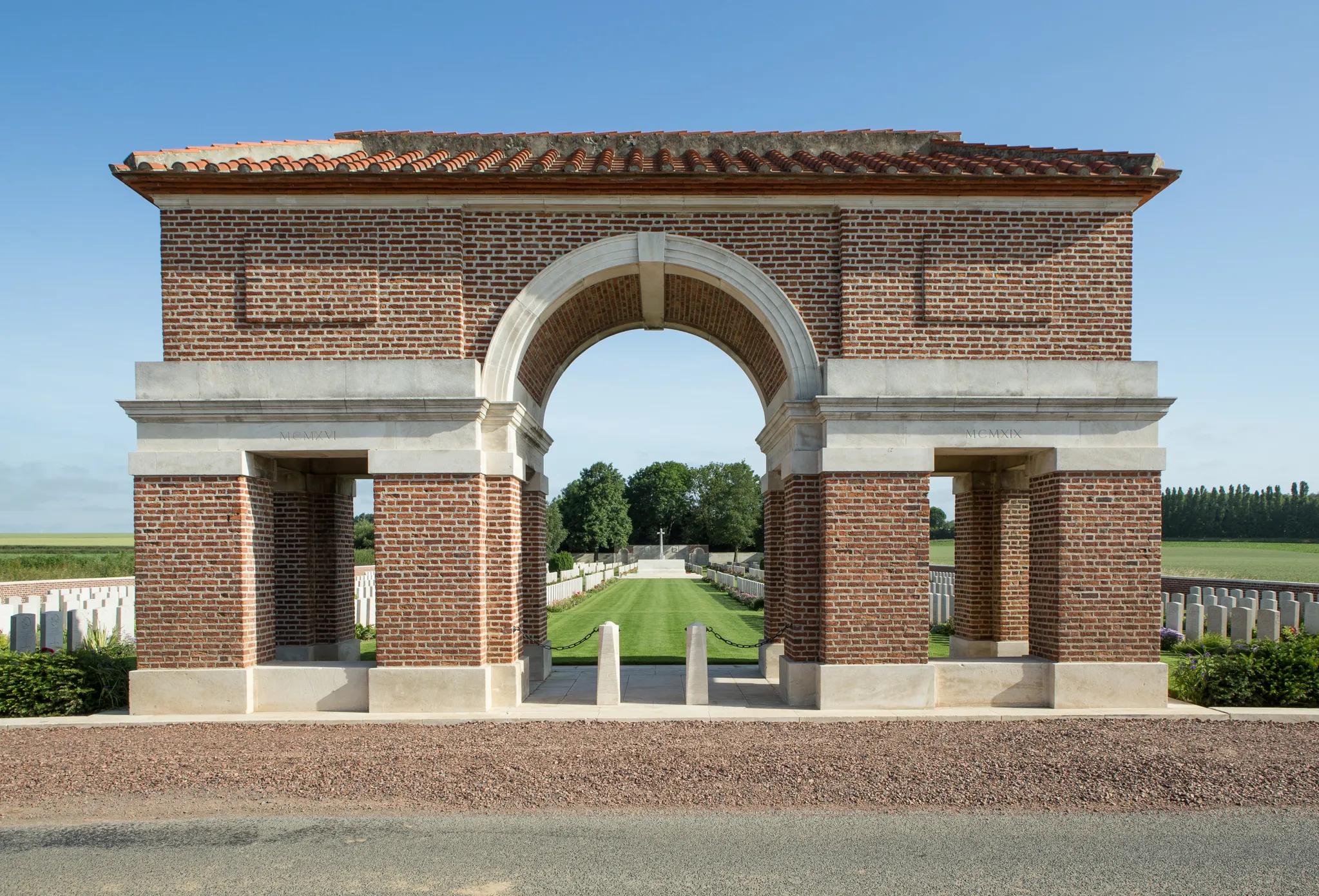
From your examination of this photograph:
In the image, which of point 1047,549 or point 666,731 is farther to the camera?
point 1047,549

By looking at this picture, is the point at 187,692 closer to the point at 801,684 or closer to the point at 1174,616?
the point at 801,684

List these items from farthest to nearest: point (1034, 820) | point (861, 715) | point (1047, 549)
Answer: point (1047, 549)
point (861, 715)
point (1034, 820)

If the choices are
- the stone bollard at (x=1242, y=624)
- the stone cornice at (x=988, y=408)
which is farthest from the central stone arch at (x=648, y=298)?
the stone bollard at (x=1242, y=624)

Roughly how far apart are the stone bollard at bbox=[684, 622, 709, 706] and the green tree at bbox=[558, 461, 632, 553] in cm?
6847

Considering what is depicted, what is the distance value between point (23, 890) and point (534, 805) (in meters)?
3.23

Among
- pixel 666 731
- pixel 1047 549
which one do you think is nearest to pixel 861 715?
pixel 666 731

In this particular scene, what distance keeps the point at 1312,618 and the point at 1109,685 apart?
7.44 m

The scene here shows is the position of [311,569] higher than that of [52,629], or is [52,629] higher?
[311,569]

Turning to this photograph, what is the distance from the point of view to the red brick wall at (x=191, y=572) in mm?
9945

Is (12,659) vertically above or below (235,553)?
below

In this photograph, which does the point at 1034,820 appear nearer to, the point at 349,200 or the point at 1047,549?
the point at 1047,549

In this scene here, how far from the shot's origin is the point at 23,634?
1200cm

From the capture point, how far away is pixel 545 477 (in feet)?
42.9

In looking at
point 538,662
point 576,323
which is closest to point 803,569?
point 538,662
